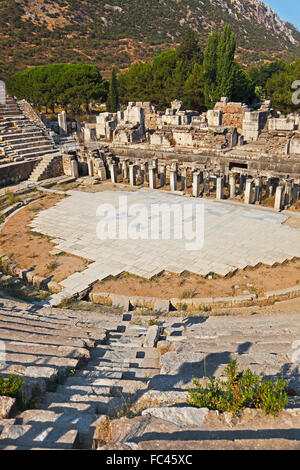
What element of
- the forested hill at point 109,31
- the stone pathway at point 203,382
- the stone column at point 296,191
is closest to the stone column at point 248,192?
the stone column at point 296,191

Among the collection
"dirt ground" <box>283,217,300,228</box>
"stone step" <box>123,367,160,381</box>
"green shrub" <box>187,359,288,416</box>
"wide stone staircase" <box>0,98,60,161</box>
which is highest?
"wide stone staircase" <box>0,98,60,161</box>

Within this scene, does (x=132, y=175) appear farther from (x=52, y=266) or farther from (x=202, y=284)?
(x=202, y=284)

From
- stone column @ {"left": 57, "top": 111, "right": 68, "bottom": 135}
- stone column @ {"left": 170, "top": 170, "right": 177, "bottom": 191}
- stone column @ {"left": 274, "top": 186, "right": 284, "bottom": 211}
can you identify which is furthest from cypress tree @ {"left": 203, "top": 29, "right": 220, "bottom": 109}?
stone column @ {"left": 274, "top": 186, "right": 284, "bottom": 211}

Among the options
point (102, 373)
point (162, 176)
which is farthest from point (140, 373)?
point (162, 176)

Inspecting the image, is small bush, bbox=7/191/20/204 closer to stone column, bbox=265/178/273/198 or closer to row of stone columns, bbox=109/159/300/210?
row of stone columns, bbox=109/159/300/210

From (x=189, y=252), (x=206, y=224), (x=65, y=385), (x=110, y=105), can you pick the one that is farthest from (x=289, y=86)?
(x=65, y=385)
